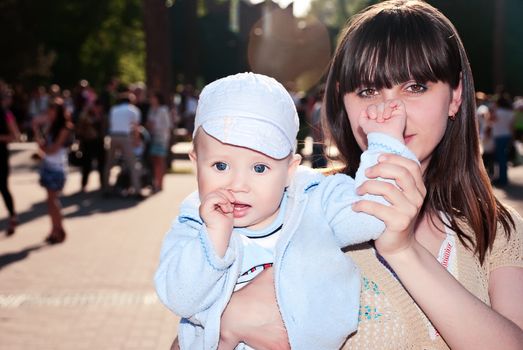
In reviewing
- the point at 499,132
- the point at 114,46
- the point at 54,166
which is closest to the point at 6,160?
the point at 54,166

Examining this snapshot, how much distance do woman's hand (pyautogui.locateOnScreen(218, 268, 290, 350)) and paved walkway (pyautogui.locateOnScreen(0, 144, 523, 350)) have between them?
4046mm

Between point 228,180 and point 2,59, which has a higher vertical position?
point 228,180

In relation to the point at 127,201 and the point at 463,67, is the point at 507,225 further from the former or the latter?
the point at 127,201

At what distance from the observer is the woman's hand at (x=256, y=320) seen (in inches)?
79.1

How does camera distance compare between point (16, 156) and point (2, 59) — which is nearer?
point (16, 156)

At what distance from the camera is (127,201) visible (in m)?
14.5

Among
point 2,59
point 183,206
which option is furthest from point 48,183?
point 2,59

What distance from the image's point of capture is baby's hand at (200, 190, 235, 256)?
1989mm

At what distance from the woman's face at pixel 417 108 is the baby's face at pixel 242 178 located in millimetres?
287

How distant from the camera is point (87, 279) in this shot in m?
8.12

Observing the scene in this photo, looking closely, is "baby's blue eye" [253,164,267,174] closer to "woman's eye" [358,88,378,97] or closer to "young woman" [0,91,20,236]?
"woman's eye" [358,88,378,97]

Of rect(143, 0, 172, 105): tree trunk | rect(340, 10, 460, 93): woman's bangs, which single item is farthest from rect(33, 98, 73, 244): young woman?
rect(143, 0, 172, 105): tree trunk

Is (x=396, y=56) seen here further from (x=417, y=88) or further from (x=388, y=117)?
(x=388, y=117)

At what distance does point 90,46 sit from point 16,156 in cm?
2813
